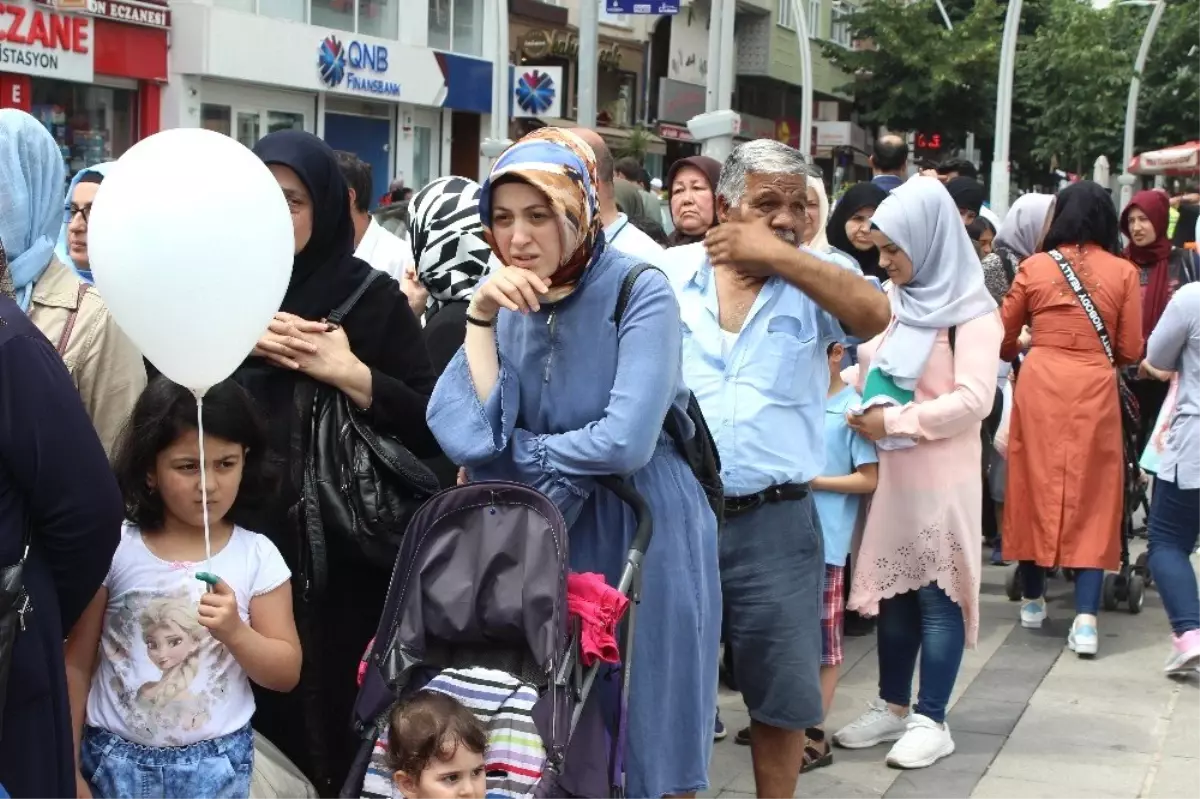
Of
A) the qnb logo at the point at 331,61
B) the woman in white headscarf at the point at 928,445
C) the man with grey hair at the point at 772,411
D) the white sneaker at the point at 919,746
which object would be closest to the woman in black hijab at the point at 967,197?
the woman in white headscarf at the point at 928,445

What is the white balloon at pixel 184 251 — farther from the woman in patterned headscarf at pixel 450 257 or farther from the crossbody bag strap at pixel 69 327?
the woman in patterned headscarf at pixel 450 257

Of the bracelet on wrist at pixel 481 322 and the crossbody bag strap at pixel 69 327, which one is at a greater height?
the bracelet on wrist at pixel 481 322

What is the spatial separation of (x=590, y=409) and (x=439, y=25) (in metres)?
27.5

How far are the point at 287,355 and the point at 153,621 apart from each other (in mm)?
781

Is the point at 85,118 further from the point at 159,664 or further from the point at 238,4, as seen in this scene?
the point at 159,664

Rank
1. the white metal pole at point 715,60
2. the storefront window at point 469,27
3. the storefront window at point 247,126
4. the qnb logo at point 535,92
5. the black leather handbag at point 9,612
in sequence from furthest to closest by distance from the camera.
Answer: the storefront window at point 469,27
the storefront window at point 247,126
the qnb logo at point 535,92
the white metal pole at point 715,60
the black leather handbag at point 9,612

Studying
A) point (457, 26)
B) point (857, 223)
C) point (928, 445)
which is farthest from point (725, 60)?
point (928, 445)

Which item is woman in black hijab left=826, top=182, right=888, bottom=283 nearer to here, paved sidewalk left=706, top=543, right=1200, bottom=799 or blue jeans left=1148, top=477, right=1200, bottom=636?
blue jeans left=1148, top=477, right=1200, bottom=636

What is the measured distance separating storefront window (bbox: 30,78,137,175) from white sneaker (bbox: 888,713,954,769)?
1733 cm

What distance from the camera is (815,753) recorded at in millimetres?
5824

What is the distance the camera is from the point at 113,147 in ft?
74.8

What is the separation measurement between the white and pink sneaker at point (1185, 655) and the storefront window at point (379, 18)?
22824 millimetres

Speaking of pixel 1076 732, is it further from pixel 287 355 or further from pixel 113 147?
pixel 113 147

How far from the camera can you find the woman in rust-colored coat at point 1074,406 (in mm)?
7375
